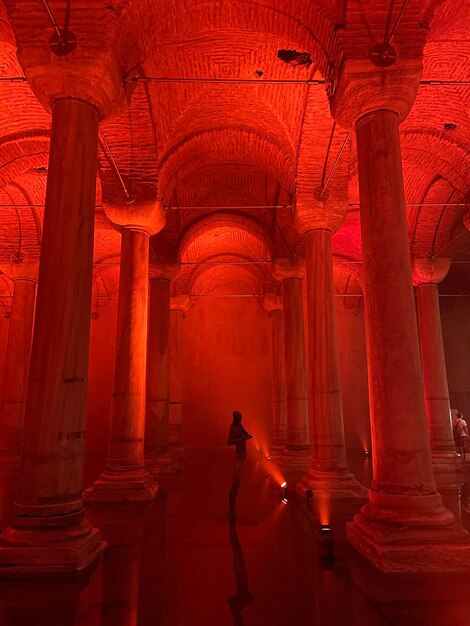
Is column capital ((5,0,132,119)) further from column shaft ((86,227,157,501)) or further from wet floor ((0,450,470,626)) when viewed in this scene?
wet floor ((0,450,470,626))

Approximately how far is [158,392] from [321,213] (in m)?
4.85

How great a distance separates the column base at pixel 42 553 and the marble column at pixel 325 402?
406 centimetres

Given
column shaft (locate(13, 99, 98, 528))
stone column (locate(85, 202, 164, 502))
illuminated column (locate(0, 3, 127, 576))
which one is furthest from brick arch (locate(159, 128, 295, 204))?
column shaft (locate(13, 99, 98, 528))

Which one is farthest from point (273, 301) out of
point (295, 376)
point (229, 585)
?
point (229, 585)

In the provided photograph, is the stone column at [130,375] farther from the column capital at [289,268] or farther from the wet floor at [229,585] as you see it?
the column capital at [289,268]

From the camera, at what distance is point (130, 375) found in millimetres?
7328

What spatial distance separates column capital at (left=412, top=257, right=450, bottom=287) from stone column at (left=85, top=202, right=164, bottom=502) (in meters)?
6.88

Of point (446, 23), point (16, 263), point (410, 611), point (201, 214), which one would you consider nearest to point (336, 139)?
point (446, 23)

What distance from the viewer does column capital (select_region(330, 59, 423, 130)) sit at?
4980 mm

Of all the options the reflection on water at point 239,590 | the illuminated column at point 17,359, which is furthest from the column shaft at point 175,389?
the reflection on water at point 239,590

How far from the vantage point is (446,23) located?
5.94m

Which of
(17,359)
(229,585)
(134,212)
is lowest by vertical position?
(229,585)

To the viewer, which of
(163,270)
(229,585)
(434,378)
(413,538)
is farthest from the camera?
(434,378)

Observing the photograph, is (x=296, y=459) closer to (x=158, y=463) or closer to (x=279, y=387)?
(x=158, y=463)
